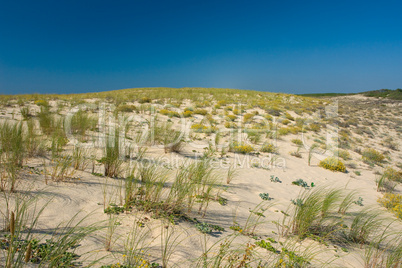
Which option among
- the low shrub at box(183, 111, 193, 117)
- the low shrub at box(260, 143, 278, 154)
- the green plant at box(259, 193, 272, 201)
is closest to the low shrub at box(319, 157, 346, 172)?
the low shrub at box(260, 143, 278, 154)

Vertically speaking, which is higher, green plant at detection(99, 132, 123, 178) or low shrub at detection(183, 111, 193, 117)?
low shrub at detection(183, 111, 193, 117)

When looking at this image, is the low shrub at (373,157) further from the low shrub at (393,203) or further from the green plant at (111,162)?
the green plant at (111,162)

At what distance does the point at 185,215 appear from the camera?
331 centimetres

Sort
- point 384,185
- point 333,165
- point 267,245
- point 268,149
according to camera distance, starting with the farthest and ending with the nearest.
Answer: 1. point 268,149
2. point 333,165
3. point 384,185
4. point 267,245

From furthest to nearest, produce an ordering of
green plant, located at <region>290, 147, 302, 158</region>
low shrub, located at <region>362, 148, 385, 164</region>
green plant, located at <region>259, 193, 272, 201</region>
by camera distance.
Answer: low shrub, located at <region>362, 148, 385, 164</region> → green plant, located at <region>290, 147, 302, 158</region> → green plant, located at <region>259, 193, 272, 201</region>

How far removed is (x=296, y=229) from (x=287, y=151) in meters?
6.96

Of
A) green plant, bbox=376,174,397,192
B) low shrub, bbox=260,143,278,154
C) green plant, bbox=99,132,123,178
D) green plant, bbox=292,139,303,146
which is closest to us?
green plant, bbox=99,132,123,178

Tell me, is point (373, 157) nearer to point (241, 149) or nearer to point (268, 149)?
point (268, 149)

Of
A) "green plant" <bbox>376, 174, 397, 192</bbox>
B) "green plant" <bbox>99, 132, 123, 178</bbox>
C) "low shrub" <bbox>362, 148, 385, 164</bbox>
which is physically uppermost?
"green plant" <bbox>99, 132, 123, 178</bbox>

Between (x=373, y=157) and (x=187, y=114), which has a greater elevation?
(x=187, y=114)

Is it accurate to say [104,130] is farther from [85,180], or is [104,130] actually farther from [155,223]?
[155,223]

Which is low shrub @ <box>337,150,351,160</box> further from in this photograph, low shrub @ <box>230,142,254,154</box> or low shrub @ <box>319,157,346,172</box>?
low shrub @ <box>230,142,254,154</box>

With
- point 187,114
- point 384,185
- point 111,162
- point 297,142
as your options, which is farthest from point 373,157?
point 111,162

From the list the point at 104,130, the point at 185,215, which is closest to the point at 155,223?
the point at 185,215
